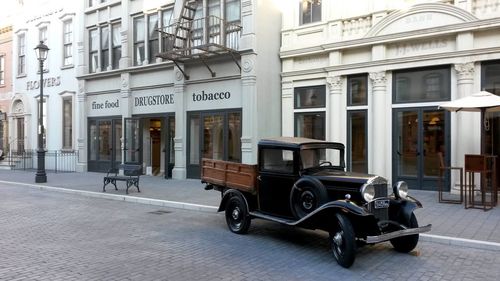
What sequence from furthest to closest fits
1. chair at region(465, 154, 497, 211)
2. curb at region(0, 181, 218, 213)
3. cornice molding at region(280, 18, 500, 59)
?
cornice molding at region(280, 18, 500, 59), curb at region(0, 181, 218, 213), chair at region(465, 154, 497, 211)

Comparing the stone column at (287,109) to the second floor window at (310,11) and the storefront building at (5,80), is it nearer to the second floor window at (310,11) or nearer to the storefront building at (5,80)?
the second floor window at (310,11)

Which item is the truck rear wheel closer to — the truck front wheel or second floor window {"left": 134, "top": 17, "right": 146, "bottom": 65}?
the truck front wheel

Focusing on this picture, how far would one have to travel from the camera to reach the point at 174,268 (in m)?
5.60

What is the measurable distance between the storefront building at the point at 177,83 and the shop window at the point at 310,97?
2.72 ft

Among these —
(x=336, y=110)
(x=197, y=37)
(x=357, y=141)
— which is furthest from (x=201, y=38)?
(x=357, y=141)

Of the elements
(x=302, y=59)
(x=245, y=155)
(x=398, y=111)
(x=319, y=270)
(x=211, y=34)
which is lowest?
(x=319, y=270)

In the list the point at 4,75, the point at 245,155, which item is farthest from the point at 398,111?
the point at 4,75

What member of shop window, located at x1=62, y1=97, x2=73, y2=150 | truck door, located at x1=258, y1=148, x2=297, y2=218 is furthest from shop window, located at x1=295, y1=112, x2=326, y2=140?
shop window, located at x1=62, y1=97, x2=73, y2=150

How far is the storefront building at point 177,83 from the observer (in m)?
14.7

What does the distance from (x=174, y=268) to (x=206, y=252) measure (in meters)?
0.90

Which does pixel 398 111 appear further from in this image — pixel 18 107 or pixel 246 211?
pixel 18 107

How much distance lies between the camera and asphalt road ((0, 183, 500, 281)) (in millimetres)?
5383

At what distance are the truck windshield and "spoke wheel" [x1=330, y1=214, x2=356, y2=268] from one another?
133 centimetres

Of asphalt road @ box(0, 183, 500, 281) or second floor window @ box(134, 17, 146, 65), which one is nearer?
asphalt road @ box(0, 183, 500, 281)
